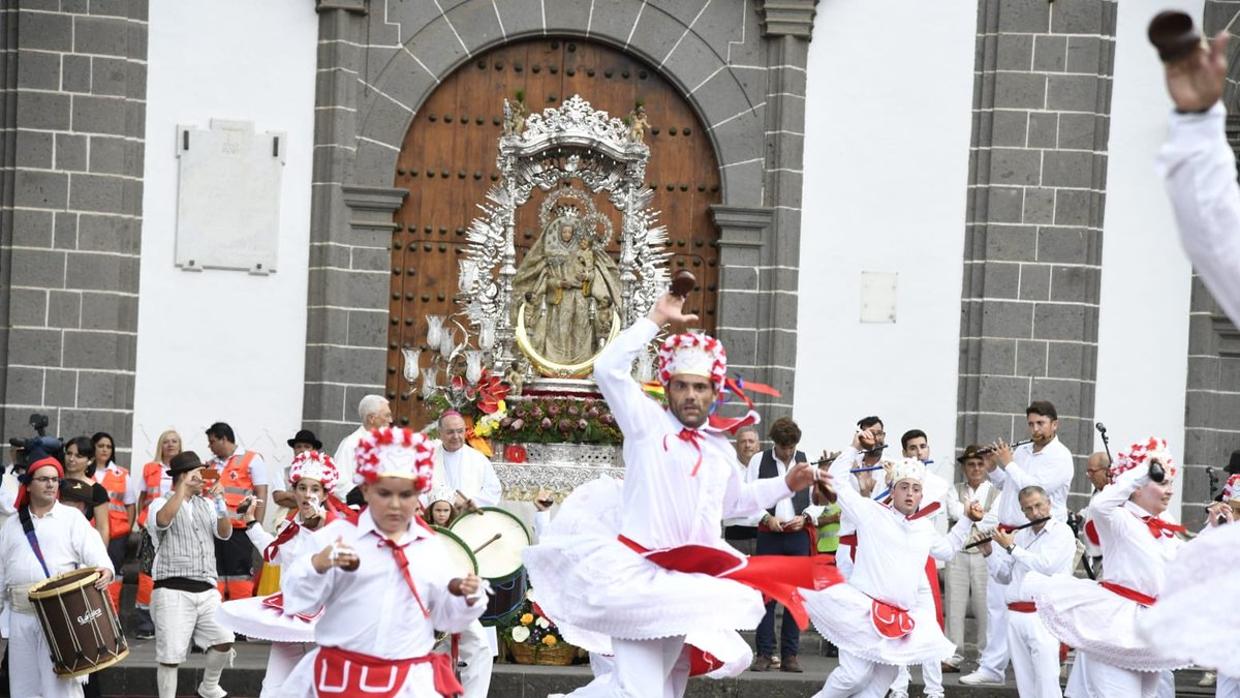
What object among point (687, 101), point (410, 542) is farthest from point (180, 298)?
point (410, 542)

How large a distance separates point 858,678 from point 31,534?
4624mm

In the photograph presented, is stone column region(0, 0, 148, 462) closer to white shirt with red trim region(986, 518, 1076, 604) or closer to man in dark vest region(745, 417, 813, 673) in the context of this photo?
man in dark vest region(745, 417, 813, 673)

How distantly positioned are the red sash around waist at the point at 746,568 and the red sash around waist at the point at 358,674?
5.61 ft

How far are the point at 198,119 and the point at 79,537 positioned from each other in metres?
5.51

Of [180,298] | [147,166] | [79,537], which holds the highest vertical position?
[147,166]

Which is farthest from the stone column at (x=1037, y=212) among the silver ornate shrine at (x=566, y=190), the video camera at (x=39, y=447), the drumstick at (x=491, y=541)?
the video camera at (x=39, y=447)

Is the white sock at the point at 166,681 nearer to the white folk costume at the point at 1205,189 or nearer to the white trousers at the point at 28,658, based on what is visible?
the white trousers at the point at 28,658

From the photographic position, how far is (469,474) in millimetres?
13617

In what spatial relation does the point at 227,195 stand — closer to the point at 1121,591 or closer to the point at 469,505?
the point at 469,505

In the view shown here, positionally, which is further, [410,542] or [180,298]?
[180,298]

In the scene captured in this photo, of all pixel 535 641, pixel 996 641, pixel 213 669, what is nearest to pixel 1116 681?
pixel 996 641

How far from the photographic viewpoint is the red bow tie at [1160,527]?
10.7 meters

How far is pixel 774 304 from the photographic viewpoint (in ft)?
54.7

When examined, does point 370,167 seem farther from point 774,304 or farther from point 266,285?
point 774,304
